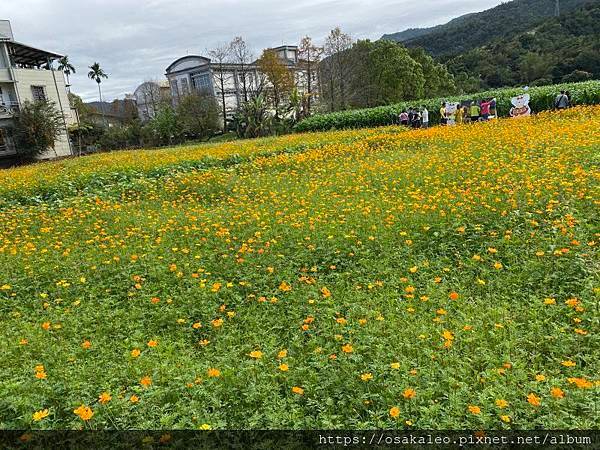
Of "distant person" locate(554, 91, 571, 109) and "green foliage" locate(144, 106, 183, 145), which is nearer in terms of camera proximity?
"distant person" locate(554, 91, 571, 109)

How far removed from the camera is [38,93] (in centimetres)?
3356

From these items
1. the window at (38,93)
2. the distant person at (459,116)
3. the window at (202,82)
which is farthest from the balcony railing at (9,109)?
the distant person at (459,116)

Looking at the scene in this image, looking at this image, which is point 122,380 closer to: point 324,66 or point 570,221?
point 570,221

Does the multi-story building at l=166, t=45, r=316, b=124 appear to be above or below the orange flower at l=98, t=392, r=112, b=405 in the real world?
above

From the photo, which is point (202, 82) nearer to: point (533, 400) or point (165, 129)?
point (165, 129)

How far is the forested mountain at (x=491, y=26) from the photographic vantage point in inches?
2386

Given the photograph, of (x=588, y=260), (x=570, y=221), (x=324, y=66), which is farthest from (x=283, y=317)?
(x=324, y=66)

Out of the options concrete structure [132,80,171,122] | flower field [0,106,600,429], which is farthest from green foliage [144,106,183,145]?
flower field [0,106,600,429]

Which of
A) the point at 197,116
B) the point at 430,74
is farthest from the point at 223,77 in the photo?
the point at 430,74

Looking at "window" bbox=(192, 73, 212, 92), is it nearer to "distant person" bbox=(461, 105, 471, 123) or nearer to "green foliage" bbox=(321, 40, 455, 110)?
"green foliage" bbox=(321, 40, 455, 110)

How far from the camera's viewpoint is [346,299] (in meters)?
4.53

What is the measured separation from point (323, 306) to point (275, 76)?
39511 mm

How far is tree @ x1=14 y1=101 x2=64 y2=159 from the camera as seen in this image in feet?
95.9

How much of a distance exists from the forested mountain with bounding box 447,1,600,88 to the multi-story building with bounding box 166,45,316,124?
1919 cm
